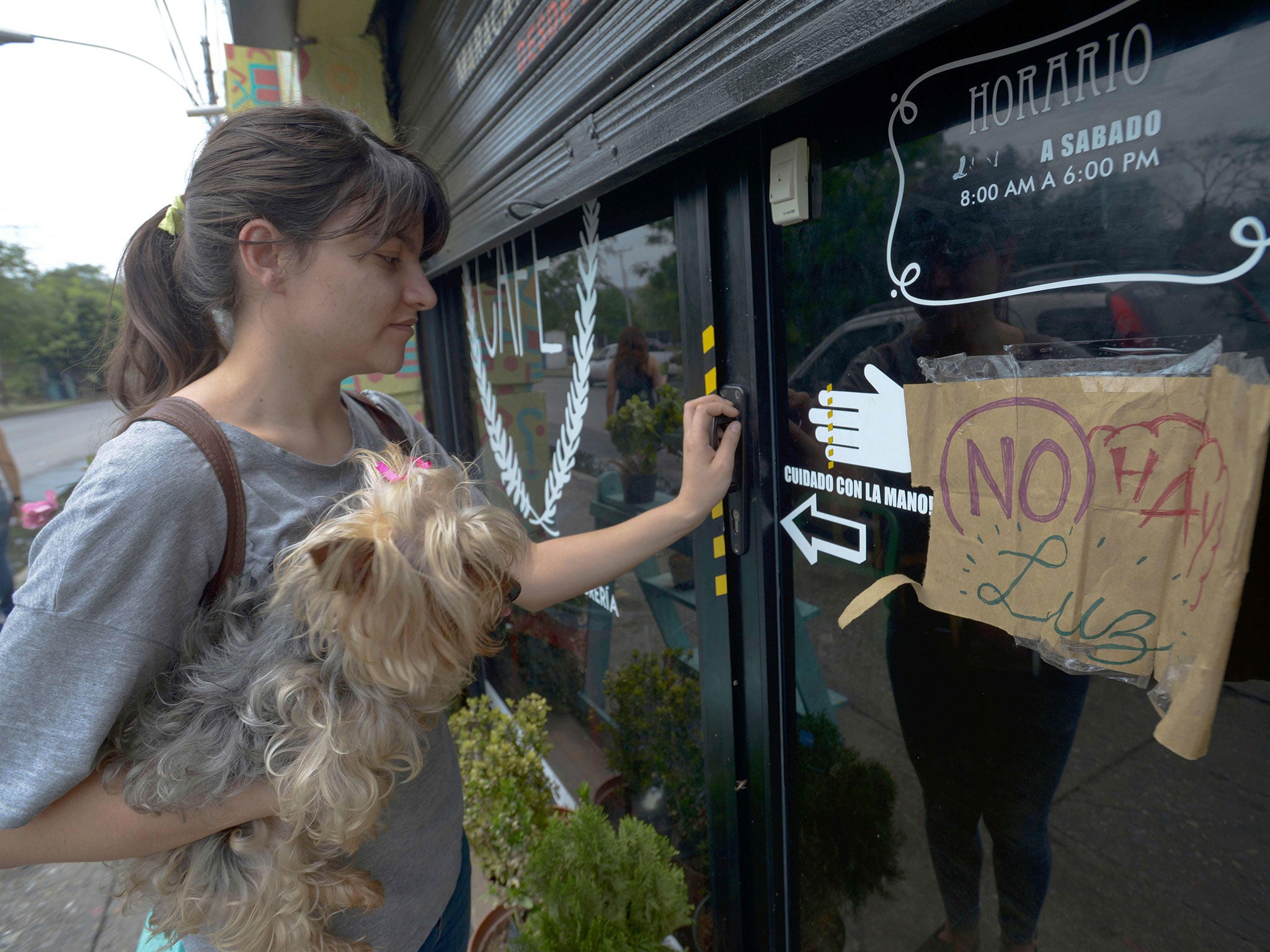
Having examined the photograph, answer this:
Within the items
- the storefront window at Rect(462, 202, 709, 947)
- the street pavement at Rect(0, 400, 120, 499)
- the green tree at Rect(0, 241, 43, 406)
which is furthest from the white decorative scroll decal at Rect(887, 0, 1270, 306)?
the green tree at Rect(0, 241, 43, 406)

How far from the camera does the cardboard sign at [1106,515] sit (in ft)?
2.65

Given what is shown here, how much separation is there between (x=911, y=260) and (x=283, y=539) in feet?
3.81

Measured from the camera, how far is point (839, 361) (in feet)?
4.41

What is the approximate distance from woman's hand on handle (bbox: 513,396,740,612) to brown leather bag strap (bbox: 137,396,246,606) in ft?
1.85

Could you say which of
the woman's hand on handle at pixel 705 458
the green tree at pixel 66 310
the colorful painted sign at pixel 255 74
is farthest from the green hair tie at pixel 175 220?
the green tree at pixel 66 310

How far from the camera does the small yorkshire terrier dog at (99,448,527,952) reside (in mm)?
Answer: 837

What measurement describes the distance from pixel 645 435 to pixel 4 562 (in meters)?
6.18

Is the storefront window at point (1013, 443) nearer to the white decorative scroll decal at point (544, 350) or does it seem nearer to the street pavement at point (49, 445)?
the white decorative scroll decal at point (544, 350)

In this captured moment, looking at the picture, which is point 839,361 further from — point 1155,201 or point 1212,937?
point 1212,937

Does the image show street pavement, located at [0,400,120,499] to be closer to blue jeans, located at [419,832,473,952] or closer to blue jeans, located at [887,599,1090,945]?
blue jeans, located at [419,832,473,952]

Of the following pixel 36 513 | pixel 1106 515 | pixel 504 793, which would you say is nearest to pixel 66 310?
pixel 36 513

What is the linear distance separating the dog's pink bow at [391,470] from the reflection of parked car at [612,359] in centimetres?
90

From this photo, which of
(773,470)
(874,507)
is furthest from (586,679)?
(874,507)

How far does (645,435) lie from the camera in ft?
6.64
